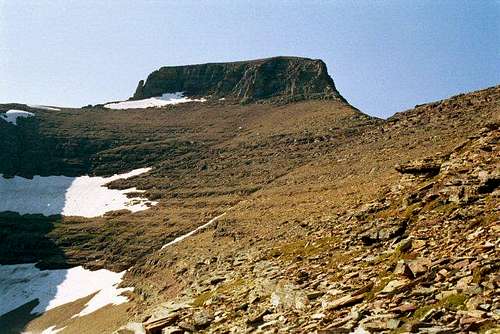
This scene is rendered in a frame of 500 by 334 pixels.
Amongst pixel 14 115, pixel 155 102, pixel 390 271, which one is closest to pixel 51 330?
pixel 390 271

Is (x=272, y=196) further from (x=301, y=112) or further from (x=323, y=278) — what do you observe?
(x=301, y=112)

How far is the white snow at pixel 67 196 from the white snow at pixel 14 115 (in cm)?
3371

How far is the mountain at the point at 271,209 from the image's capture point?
17.1 metres

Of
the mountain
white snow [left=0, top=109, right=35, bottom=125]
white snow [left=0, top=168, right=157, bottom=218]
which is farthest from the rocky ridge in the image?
white snow [left=0, top=109, right=35, bottom=125]

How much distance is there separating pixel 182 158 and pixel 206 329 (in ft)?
328

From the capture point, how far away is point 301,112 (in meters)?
134

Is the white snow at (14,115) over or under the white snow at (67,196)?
over

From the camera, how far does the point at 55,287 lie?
232ft

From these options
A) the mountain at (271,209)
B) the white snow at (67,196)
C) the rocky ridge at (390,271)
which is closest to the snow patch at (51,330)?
the mountain at (271,209)

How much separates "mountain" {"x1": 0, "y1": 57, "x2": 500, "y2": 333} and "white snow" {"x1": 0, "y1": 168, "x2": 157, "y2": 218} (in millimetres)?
1943

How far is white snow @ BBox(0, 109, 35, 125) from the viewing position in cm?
14150

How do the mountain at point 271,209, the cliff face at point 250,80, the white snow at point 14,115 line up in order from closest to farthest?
1. the mountain at point 271,209
2. the white snow at point 14,115
3. the cliff face at point 250,80

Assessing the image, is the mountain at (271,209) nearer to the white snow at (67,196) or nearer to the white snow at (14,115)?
the white snow at (67,196)

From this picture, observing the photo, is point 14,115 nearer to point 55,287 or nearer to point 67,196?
point 67,196
